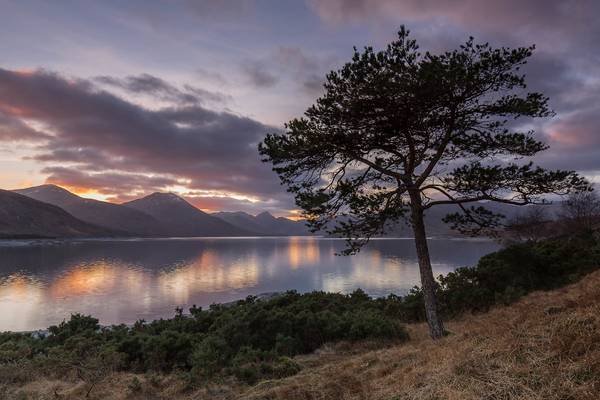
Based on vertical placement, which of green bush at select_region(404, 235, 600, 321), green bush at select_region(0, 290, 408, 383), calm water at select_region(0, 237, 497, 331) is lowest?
calm water at select_region(0, 237, 497, 331)

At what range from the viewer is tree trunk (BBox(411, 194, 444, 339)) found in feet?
45.2

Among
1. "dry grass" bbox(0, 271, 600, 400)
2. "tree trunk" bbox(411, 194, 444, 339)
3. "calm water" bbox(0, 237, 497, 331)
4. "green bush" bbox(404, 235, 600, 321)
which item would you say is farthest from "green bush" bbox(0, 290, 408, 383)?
"calm water" bbox(0, 237, 497, 331)

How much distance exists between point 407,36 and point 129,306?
42.6 metres

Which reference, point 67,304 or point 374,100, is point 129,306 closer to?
point 67,304

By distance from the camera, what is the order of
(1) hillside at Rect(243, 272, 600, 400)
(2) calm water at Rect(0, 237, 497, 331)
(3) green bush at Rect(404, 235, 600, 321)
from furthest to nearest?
(2) calm water at Rect(0, 237, 497, 331), (3) green bush at Rect(404, 235, 600, 321), (1) hillside at Rect(243, 272, 600, 400)

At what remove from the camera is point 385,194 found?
1433 cm

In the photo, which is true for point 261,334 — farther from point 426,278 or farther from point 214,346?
point 426,278

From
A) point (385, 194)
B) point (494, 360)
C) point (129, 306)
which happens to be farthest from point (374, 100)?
point (129, 306)

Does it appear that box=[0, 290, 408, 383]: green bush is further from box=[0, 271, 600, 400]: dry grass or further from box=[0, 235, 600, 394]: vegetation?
box=[0, 271, 600, 400]: dry grass

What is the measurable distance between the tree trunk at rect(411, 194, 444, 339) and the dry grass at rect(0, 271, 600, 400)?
3.46 meters

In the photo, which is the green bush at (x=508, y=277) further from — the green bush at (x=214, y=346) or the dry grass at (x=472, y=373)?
the dry grass at (x=472, y=373)

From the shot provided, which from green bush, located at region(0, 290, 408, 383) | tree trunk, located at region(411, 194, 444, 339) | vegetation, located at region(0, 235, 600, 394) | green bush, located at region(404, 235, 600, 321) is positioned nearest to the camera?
vegetation, located at region(0, 235, 600, 394)

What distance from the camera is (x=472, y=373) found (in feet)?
21.0

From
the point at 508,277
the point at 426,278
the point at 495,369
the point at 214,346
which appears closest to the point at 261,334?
the point at 214,346
